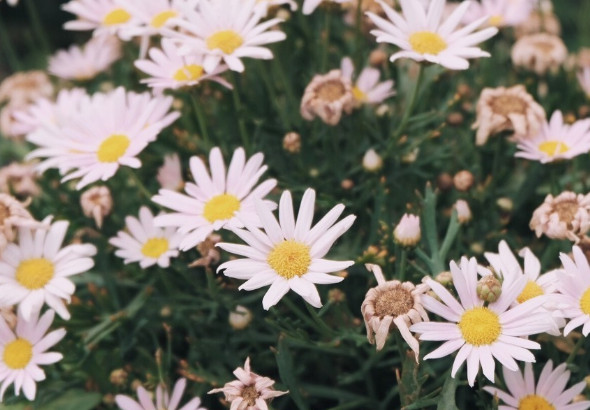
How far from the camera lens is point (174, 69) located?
6.40 feet

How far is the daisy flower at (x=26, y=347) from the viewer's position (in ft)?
5.55

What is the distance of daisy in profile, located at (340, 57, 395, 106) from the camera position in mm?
2147

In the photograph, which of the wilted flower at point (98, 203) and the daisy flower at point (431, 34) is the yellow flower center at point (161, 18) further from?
the daisy flower at point (431, 34)

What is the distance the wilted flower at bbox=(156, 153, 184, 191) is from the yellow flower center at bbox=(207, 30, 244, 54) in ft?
1.16

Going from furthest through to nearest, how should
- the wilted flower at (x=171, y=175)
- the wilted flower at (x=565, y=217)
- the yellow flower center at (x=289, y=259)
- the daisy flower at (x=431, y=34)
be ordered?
the wilted flower at (x=171, y=175) → the daisy flower at (x=431, y=34) → the wilted flower at (x=565, y=217) → the yellow flower center at (x=289, y=259)

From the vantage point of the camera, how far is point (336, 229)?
4.97ft

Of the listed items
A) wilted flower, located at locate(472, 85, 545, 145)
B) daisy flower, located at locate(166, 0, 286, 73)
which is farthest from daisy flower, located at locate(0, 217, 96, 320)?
wilted flower, located at locate(472, 85, 545, 145)

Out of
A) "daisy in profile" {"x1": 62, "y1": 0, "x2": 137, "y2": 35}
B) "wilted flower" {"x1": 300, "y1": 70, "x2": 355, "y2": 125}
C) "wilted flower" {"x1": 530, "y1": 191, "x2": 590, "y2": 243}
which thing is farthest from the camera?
"daisy in profile" {"x1": 62, "y1": 0, "x2": 137, "y2": 35}

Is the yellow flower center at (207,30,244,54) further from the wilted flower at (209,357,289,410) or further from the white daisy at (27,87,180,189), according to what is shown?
the wilted flower at (209,357,289,410)

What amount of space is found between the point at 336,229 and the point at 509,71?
1.47m

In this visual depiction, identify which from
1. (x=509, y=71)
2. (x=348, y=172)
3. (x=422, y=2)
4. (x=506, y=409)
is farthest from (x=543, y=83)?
(x=506, y=409)

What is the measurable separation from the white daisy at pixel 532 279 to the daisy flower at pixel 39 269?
3.07 feet

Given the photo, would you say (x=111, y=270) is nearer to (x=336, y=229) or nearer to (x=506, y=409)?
(x=336, y=229)

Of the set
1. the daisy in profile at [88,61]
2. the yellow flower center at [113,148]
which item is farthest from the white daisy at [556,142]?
the daisy in profile at [88,61]
